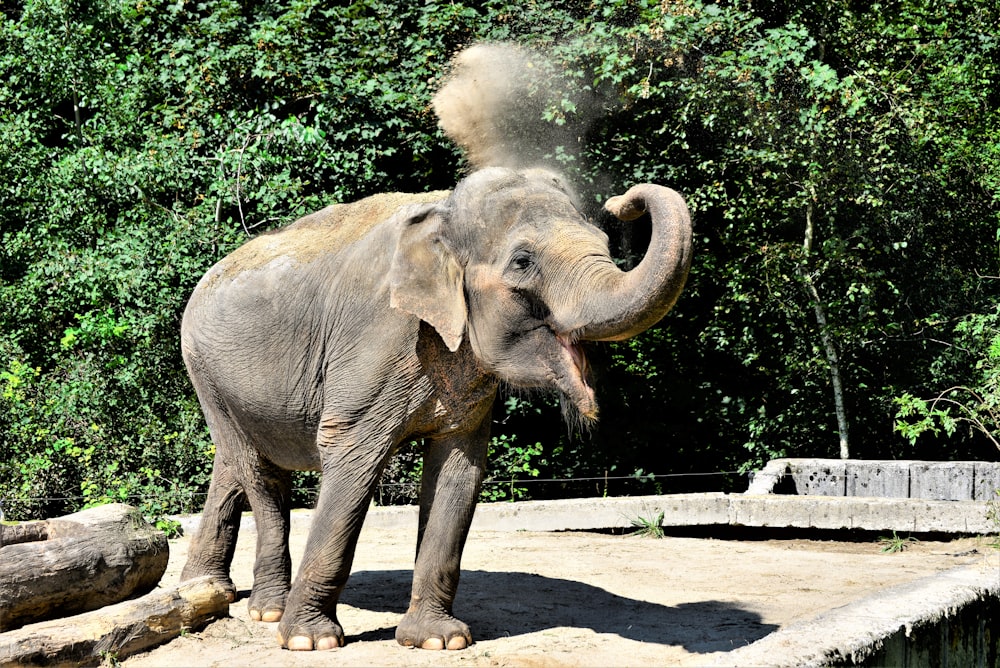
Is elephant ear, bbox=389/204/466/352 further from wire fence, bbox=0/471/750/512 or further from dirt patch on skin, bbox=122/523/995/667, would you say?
wire fence, bbox=0/471/750/512

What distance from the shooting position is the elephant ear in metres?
5.80

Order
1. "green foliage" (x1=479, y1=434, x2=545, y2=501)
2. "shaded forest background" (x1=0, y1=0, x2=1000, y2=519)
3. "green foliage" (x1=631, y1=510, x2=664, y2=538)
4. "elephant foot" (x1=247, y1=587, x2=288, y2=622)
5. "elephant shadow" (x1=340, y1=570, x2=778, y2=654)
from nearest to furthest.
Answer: "elephant shadow" (x1=340, y1=570, x2=778, y2=654) < "elephant foot" (x1=247, y1=587, x2=288, y2=622) < "green foliage" (x1=631, y1=510, x2=664, y2=538) < "shaded forest background" (x1=0, y1=0, x2=1000, y2=519) < "green foliage" (x1=479, y1=434, x2=545, y2=501)

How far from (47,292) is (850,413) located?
9362mm

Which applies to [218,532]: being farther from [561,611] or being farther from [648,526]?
[648,526]

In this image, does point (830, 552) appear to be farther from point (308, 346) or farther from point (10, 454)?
point (10, 454)

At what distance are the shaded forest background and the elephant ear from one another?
→ 6.32 meters

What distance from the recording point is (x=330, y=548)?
604cm

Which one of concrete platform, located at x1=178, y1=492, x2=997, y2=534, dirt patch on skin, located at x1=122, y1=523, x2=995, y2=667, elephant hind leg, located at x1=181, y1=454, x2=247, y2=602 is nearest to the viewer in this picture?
dirt patch on skin, located at x1=122, y1=523, x2=995, y2=667

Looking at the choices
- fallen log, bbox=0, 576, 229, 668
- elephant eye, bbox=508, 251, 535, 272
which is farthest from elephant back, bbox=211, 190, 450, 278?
fallen log, bbox=0, 576, 229, 668

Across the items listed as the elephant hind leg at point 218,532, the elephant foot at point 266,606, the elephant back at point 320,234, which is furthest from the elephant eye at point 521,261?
the elephant hind leg at point 218,532

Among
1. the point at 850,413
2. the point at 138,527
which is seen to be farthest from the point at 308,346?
the point at 850,413

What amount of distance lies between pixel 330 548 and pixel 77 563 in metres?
1.36

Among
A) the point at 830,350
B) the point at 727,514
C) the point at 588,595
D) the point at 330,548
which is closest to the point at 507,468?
the point at 727,514

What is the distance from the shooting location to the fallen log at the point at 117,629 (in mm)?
5391
